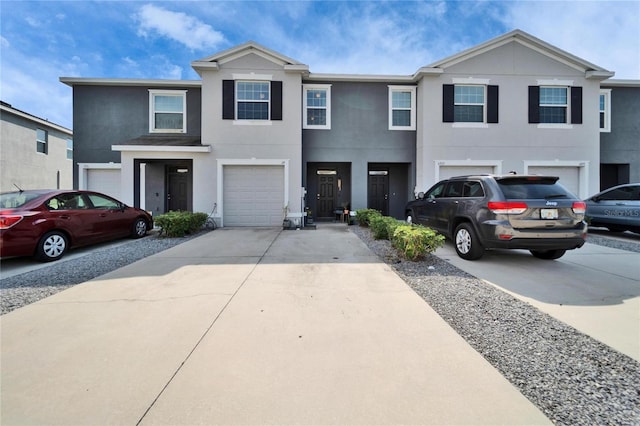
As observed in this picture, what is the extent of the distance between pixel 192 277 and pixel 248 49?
877cm

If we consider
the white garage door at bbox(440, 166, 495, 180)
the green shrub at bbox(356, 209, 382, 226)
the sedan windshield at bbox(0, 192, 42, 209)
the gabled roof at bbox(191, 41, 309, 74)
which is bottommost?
the green shrub at bbox(356, 209, 382, 226)

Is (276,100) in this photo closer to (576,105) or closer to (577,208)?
(577,208)

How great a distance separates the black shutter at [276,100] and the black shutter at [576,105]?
10.5 m

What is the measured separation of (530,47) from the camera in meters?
10.7

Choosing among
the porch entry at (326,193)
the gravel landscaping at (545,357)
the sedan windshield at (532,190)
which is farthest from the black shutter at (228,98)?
the gravel landscaping at (545,357)

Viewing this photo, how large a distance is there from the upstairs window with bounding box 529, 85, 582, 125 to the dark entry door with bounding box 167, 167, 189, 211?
1376 cm

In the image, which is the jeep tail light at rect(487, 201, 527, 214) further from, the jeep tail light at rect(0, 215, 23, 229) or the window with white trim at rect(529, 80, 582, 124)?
the jeep tail light at rect(0, 215, 23, 229)

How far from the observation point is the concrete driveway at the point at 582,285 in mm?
2943

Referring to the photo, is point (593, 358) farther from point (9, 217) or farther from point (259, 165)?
point (259, 165)

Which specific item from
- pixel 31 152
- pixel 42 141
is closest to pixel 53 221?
pixel 31 152

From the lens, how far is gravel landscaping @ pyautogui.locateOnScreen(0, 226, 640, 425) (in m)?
1.89

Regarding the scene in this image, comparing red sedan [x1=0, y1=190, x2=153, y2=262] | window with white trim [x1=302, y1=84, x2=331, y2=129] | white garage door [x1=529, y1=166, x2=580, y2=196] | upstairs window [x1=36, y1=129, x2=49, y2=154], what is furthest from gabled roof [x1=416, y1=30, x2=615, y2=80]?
upstairs window [x1=36, y1=129, x2=49, y2=154]

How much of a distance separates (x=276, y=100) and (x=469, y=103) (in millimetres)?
7001

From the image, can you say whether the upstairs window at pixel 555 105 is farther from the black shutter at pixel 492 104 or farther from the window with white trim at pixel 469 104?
the window with white trim at pixel 469 104
